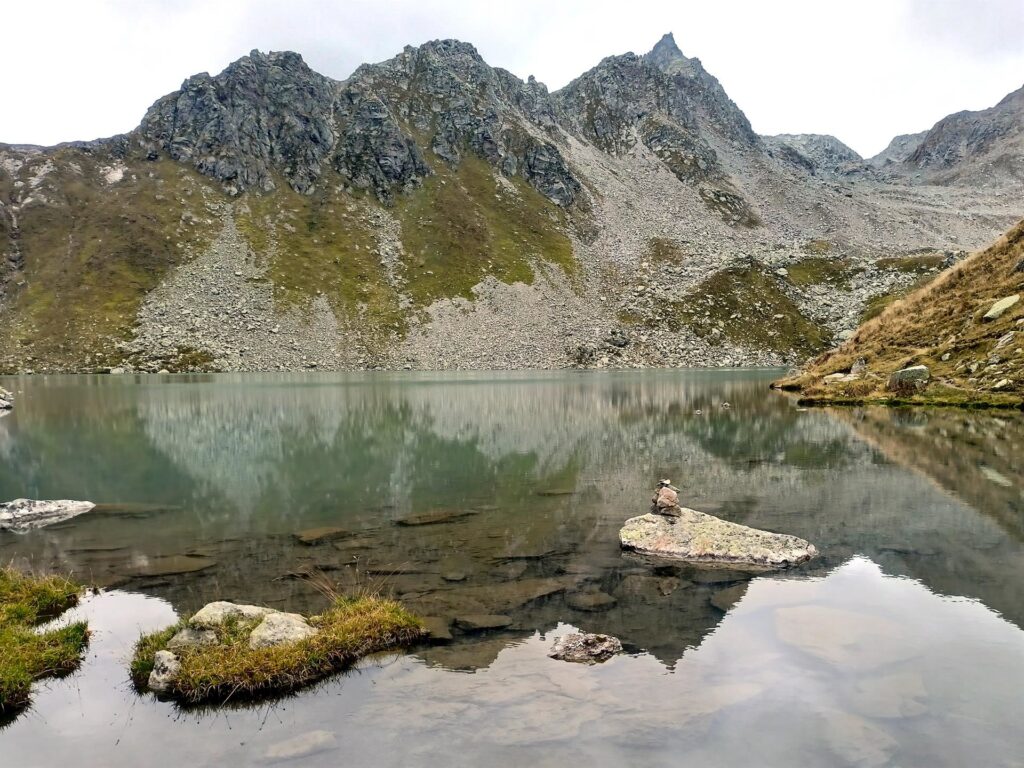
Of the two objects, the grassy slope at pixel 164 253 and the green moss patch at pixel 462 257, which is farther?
the green moss patch at pixel 462 257

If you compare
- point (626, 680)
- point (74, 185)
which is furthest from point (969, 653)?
point (74, 185)

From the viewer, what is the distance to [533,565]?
1817 cm

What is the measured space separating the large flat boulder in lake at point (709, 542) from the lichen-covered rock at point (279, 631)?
10.3 meters

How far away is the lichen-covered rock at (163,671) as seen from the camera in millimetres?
11695

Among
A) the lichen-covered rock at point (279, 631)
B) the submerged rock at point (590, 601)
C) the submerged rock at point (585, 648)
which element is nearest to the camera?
the submerged rock at point (585, 648)

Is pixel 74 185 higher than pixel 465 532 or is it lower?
higher

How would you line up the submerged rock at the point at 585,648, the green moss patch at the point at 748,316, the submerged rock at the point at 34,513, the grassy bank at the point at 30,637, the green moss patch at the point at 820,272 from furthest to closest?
the green moss patch at the point at 820,272
the green moss patch at the point at 748,316
the submerged rock at the point at 34,513
the submerged rock at the point at 585,648
the grassy bank at the point at 30,637

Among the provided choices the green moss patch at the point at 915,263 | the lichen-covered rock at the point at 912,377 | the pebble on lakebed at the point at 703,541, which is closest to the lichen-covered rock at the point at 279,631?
the pebble on lakebed at the point at 703,541

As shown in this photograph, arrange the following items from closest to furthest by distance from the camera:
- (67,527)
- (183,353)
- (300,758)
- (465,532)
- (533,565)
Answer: (300,758) → (533,565) → (465,532) → (67,527) → (183,353)

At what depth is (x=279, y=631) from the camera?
12.8m

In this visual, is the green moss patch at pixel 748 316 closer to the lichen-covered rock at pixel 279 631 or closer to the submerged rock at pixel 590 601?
the submerged rock at pixel 590 601

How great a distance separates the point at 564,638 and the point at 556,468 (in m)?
21.4

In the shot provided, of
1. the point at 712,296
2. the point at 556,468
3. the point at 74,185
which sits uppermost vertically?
the point at 74,185

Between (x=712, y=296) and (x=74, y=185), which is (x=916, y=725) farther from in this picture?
(x=74, y=185)
